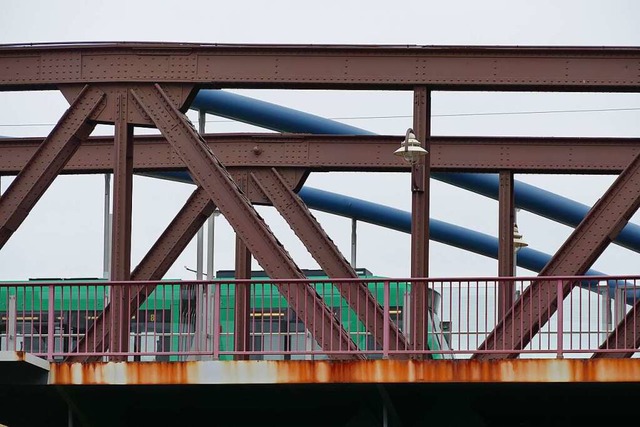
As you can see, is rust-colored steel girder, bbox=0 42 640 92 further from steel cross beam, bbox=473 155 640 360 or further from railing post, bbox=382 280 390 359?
railing post, bbox=382 280 390 359

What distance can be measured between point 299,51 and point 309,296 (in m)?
4.17

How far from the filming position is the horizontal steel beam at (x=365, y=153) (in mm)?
31703

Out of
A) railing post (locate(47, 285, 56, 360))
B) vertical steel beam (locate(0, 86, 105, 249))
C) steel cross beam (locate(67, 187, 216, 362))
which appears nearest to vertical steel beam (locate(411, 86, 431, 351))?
vertical steel beam (locate(0, 86, 105, 249))

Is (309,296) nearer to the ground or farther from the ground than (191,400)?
farther from the ground

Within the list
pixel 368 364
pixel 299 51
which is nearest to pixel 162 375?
pixel 368 364

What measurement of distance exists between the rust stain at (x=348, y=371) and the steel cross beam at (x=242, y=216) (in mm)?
1622

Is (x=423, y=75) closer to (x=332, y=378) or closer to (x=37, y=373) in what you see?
(x=332, y=378)

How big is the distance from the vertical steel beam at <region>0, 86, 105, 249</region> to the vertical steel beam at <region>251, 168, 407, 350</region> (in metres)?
3.88

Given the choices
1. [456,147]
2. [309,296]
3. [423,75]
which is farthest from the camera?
[456,147]

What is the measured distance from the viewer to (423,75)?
25.0m

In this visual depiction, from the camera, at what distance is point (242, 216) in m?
23.9

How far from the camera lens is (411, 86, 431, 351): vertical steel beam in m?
23.4

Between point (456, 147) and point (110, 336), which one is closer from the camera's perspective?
point (110, 336)

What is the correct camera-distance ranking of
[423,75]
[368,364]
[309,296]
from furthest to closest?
[423,75], [309,296], [368,364]
